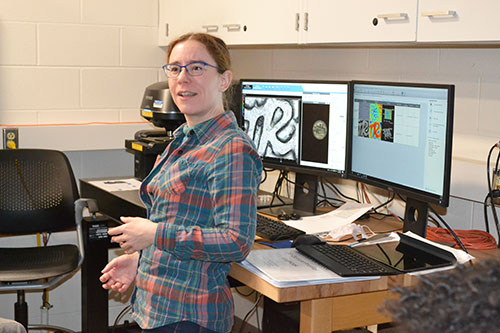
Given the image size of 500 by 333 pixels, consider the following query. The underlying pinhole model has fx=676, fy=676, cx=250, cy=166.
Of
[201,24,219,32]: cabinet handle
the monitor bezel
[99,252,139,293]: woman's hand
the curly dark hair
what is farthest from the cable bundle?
the curly dark hair

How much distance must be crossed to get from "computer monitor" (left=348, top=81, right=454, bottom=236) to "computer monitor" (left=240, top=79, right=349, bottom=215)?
7cm

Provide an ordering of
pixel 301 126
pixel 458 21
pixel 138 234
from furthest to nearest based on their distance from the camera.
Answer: pixel 301 126, pixel 458 21, pixel 138 234

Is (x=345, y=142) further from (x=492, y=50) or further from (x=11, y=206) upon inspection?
(x=11, y=206)

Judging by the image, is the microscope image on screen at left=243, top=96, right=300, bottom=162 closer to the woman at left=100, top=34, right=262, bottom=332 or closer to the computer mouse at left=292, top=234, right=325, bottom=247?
the computer mouse at left=292, top=234, right=325, bottom=247

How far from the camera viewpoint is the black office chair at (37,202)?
120 inches

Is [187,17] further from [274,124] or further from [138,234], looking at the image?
[138,234]

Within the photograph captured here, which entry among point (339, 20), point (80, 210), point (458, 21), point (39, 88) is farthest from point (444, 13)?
point (39, 88)

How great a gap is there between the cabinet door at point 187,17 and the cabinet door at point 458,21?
124 cm

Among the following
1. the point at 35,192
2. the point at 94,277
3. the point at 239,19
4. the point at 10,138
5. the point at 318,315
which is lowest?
the point at 94,277

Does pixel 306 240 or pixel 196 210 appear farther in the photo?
pixel 306 240

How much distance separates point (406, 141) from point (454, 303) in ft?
5.35

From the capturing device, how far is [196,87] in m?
1.72

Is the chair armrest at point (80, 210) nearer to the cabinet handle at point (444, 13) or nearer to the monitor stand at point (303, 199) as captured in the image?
the monitor stand at point (303, 199)

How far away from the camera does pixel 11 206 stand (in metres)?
3.13
